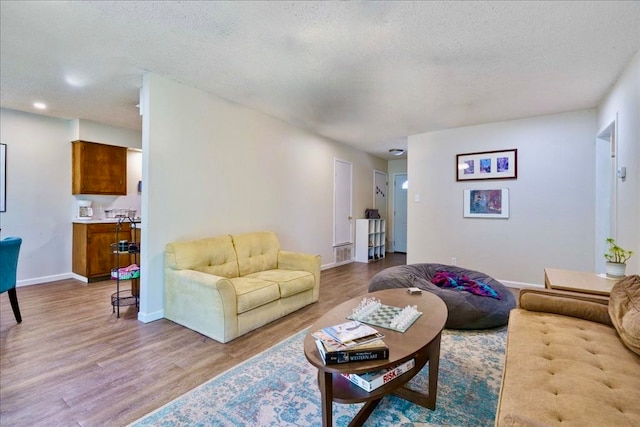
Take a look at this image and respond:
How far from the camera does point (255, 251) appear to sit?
143 inches

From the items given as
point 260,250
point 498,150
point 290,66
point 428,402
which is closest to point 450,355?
point 428,402

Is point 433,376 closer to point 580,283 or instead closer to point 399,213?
Answer: point 580,283

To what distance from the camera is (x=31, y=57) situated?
2664mm

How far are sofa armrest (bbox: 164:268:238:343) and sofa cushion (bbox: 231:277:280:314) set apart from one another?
9cm

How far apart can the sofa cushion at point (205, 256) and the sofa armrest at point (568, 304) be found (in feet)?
8.75

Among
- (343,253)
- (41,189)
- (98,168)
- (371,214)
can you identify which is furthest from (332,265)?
(41,189)

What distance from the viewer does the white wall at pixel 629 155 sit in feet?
7.99

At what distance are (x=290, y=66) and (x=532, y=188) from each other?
369 cm

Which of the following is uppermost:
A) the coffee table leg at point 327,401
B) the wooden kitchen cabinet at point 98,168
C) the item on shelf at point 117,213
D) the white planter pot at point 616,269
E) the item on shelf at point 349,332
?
the wooden kitchen cabinet at point 98,168

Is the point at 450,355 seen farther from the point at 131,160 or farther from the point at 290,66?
the point at 131,160

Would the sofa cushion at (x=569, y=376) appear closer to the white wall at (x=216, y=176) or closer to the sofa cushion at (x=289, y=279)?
the sofa cushion at (x=289, y=279)

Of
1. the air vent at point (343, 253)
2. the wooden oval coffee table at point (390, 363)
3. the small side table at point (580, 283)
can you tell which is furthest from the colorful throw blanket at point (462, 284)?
the air vent at point (343, 253)

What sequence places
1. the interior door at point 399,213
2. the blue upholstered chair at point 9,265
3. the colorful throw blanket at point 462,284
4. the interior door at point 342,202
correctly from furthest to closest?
1. the interior door at point 399,213
2. the interior door at point 342,202
3. the colorful throw blanket at point 462,284
4. the blue upholstered chair at point 9,265

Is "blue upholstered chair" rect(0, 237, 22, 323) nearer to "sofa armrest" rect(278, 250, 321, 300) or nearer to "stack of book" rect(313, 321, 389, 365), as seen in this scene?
"sofa armrest" rect(278, 250, 321, 300)
